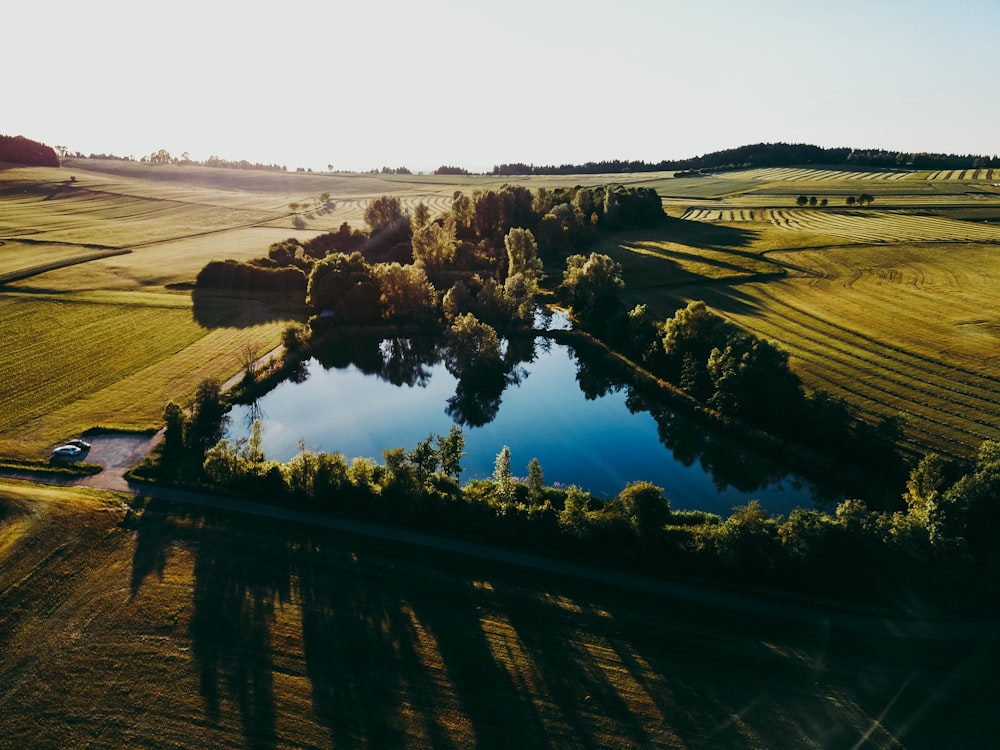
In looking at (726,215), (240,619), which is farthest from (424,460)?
(726,215)

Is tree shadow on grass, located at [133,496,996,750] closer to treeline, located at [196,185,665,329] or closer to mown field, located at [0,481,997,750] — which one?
mown field, located at [0,481,997,750]

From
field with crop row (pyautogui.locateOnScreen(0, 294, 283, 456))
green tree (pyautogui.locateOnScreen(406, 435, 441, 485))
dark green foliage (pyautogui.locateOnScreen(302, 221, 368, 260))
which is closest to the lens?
green tree (pyautogui.locateOnScreen(406, 435, 441, 485))

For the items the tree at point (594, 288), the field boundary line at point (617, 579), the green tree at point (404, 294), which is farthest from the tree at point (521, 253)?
the field boundary line at point (617, 579)

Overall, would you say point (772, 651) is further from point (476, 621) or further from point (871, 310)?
point (871, 310)

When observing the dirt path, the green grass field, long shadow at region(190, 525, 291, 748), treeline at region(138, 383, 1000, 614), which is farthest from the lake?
Result: long shadow at region(190, 525, 291, 748)

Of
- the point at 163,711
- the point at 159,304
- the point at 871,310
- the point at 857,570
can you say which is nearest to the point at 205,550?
the point at 163,711

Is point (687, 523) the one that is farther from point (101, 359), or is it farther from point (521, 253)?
point (101, 359)
